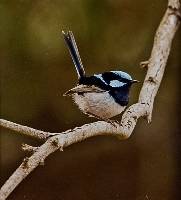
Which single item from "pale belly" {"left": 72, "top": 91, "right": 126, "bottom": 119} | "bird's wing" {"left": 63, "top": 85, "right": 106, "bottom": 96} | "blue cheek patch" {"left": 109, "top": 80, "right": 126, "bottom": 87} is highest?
"blue cheek patch" {"left": 109, "top": 80, "right": 126, "bottom": 87}

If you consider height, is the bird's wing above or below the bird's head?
below

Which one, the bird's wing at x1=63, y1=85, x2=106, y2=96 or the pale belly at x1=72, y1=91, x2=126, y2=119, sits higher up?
the bird's wing at x1=63, y1=85, x2=106, y2=96

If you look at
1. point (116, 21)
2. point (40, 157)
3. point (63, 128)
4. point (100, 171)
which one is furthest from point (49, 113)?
point (40, 157)

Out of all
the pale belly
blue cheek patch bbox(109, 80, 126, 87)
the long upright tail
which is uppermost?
the long upright tail

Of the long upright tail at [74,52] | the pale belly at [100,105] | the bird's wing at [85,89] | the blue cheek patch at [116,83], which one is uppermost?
the long upright tail at [74,52]

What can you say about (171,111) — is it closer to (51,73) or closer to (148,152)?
(148,152)

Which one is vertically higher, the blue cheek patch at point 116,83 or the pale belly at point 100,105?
the blue cheek patch at point 116,83

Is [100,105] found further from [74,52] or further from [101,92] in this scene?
[74,52]
